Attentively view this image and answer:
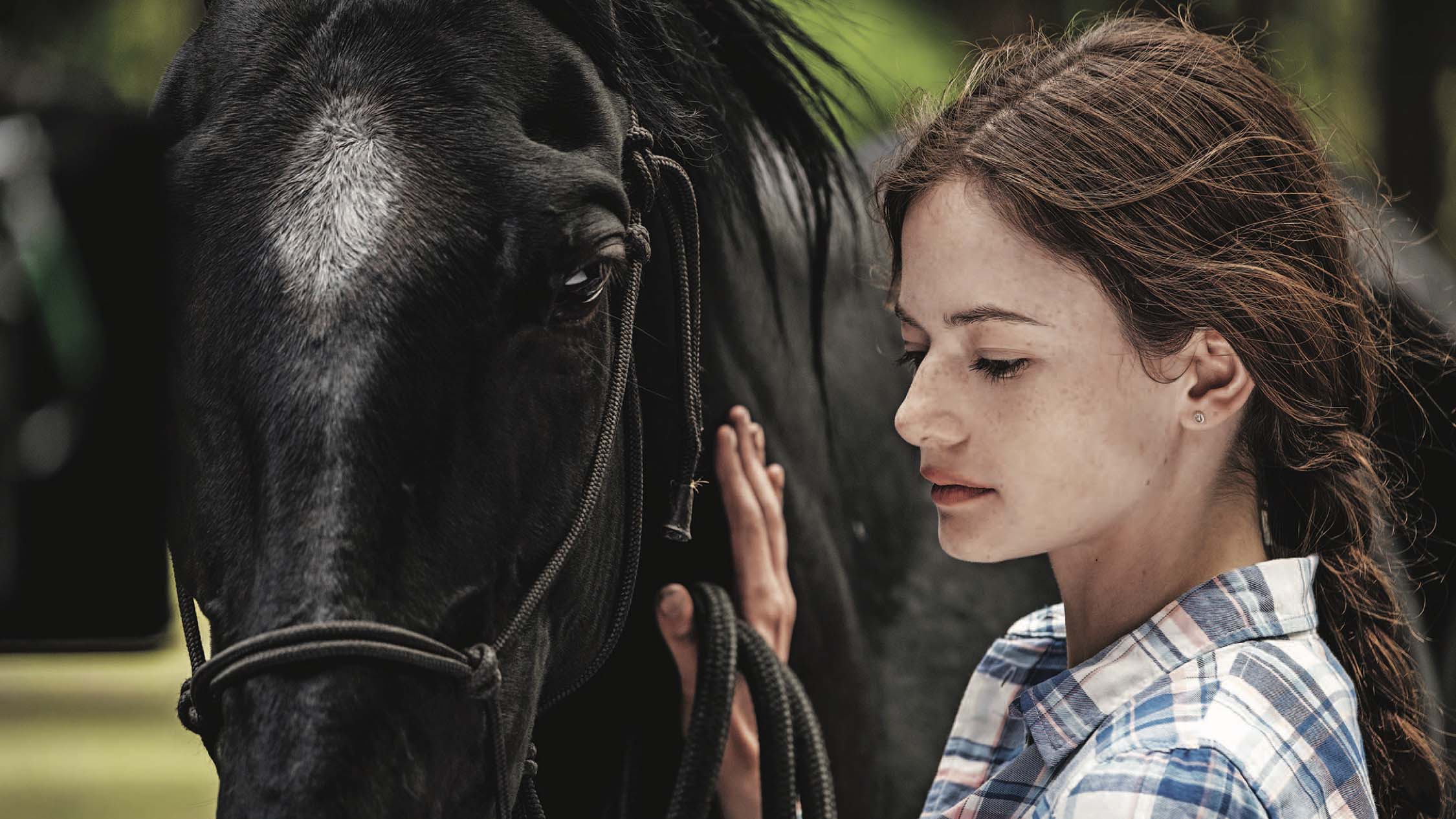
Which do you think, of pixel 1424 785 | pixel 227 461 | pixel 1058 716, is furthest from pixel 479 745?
pixel 1424 785

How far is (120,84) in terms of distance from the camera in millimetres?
3639

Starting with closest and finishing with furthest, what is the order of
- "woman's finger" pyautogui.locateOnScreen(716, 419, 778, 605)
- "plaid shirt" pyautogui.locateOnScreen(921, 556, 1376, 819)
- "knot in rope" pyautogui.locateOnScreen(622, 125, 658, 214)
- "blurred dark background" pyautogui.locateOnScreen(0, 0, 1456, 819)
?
"plaid shirt" pyautogui.locateOnScreen(921, 556, 1376, 819), "knot in rope" pyautogui.locateOnScreen(622, 125, 658, 214), "woman's finger" pyautogui.locateOnScreen(716, 419, 778, 605), "blurred dark background" pyautogui.locateOnScreen(0, 0, 1456, 819)

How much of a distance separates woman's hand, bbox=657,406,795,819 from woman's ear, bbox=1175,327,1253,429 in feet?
1.45

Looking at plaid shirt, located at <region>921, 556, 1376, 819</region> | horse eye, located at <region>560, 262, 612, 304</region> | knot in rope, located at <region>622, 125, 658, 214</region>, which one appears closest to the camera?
plaid shirt, located at <region>921, 556, 1376, 819</region>

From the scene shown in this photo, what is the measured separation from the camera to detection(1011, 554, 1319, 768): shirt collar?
2.33 feet

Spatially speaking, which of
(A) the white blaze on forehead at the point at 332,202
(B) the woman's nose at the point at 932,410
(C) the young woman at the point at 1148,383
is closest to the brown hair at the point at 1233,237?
(C) the young woman at the point at 1148,383

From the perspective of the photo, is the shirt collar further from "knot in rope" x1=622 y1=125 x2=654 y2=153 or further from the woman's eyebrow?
"knot in rope" x1=622 y1=125 x2=654 y2=153

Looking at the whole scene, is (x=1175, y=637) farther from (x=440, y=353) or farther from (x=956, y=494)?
(x=440, y=353)

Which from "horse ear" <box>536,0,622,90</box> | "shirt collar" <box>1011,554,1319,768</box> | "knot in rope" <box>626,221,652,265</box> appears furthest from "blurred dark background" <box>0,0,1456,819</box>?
"shirt collar" <box>1011,554,1319,768</box>

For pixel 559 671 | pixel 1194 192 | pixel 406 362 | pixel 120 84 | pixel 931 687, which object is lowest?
pixel 120 84

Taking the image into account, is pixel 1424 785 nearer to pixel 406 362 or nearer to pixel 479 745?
pixel 479 745

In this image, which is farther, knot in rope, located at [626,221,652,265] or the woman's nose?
knot in rope, located at [626,221,652,265]

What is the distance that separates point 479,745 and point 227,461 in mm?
253

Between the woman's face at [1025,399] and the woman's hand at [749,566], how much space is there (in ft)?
1.05
